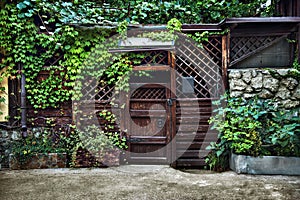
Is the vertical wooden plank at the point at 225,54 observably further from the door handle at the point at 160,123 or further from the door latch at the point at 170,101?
the door handle at the point at 160,123

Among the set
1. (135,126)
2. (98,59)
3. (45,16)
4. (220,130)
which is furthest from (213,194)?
(45,16)

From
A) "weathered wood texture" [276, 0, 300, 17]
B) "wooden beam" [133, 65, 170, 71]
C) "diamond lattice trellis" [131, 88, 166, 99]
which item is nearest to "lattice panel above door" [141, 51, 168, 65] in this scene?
"wooden beam" [133, 65, 170, 71]

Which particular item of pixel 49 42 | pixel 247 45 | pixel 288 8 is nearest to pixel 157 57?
pixel 247 45

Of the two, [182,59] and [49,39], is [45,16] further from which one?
[182,59]

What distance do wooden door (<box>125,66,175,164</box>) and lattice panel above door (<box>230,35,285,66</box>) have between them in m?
1.19

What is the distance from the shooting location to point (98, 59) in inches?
183

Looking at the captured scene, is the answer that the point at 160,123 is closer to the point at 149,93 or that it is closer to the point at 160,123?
Result: the point at 160,123

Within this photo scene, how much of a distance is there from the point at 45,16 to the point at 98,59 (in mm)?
1142

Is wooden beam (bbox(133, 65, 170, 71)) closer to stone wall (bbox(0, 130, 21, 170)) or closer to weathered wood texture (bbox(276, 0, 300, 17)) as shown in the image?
stone wall (bbox(0, 130, 21, 170))

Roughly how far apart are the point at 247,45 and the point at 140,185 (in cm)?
297

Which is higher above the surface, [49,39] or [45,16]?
[45,16]

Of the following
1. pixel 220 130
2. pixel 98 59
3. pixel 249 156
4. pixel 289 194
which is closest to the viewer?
pixel 289 194

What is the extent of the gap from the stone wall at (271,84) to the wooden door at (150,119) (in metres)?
1.23

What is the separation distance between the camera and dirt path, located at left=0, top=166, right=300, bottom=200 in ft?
10.6
